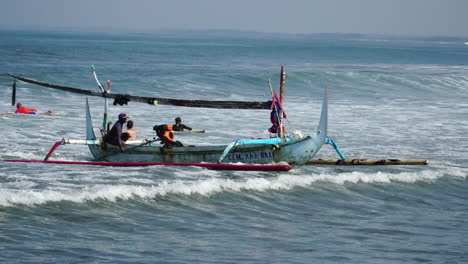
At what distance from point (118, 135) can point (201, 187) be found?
3.52m

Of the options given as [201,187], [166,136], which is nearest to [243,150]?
[201,187]

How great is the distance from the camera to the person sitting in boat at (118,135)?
18.5m

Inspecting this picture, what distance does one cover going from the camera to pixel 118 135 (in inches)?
733

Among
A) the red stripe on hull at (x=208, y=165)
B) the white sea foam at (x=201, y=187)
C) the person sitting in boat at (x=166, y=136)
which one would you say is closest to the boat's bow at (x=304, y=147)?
the red stripe on hull at (x=208, y=165)

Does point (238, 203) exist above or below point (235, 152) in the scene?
below

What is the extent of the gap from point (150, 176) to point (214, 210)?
3.27m

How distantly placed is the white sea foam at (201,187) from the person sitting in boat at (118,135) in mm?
2419

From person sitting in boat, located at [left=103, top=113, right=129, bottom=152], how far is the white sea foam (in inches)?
95.2

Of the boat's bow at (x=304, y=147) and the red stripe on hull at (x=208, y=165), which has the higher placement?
the boat's bow at (x=304, y=147)

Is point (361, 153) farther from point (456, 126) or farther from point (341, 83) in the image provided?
point (341, 83)

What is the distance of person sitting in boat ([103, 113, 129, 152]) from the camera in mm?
18531

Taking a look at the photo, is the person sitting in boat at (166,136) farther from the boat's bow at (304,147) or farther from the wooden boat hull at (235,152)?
the boat's bow at (304,147)

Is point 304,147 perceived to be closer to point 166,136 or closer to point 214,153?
point 214,153

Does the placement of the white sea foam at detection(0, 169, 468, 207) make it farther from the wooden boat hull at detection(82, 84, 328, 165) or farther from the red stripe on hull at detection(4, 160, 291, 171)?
the wooden boat hull at detection(82, 84, 328, 165)
